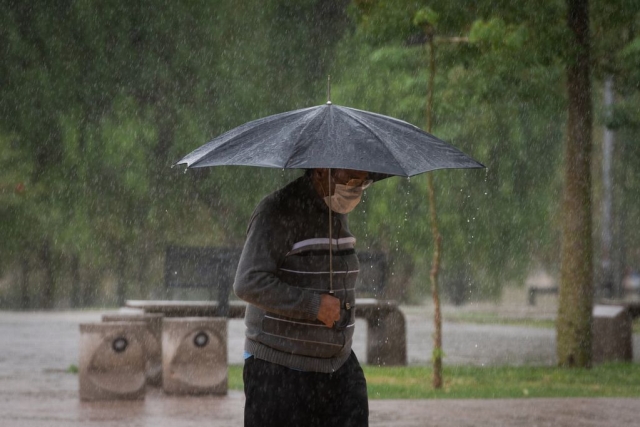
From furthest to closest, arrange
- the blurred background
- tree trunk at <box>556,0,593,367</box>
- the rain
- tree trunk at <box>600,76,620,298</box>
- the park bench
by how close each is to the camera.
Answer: tree trunk at <box>600,76,620,298</box>, the blurred background, the park bench, tree trunk at <box>556,0,593,367</box>, the rain

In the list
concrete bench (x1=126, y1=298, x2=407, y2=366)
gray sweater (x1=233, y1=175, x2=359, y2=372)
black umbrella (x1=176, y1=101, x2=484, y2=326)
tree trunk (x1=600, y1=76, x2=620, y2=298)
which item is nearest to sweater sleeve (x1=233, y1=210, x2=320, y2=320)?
gray sweater (x1=233, y1=175, x2=359, y2=372)

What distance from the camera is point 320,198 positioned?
5012 mm

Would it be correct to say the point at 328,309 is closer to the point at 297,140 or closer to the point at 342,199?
the point at 342,199

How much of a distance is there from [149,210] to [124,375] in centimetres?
1697

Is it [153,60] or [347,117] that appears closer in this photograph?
[347,117]

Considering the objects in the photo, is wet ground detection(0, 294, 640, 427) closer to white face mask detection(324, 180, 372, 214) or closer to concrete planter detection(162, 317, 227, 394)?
concrete planter detection(162, 317, 227, 394)

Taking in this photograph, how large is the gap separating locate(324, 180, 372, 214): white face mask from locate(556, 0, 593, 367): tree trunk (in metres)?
10.6

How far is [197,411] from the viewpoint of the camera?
10.3 meters

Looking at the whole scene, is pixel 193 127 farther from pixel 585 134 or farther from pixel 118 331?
pixel 118 331

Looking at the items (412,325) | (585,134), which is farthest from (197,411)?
(412,325)

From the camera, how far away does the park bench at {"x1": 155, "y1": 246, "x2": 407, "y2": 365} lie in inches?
611

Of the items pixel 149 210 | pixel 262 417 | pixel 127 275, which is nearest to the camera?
pixel 262 417

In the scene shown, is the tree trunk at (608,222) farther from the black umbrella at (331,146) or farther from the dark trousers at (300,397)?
the dark trousers at (300,397)

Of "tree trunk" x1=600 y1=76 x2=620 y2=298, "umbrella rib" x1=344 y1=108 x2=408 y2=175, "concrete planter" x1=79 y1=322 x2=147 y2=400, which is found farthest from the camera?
"tree trunk" x1=600 y1=76 x2=620 y2=298
